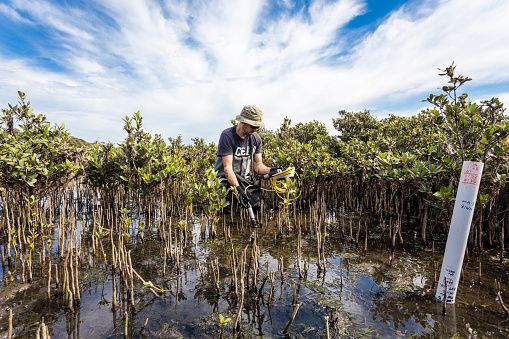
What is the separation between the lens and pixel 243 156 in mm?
6406

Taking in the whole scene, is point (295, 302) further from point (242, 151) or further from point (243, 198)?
point (242, 151)

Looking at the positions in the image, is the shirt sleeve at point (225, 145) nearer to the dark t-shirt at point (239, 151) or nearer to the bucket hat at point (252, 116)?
the dark t-shirt at point (239, 151)

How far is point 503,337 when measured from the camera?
2.73m

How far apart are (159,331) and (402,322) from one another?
8.30 ft

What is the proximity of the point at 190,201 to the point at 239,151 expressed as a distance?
5.31ft

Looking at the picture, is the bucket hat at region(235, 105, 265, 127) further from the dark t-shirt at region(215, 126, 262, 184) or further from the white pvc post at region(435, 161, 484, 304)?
the white pvc post at region(435, 161, 484, 304)

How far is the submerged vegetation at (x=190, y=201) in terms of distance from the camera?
11.8ft

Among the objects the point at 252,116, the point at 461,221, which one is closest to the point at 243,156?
the point at 252,116

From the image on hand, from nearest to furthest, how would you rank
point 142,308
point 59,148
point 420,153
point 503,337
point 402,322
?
point 503,337
point 402,322
point 142,308
point 59,148
point 420,153

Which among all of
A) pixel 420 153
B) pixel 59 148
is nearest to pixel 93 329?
pixel 59 148

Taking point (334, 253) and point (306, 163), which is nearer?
point (334, 253)

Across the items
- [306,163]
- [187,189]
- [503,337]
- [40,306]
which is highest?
[306,163]

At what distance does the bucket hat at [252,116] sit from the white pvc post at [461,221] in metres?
3.54

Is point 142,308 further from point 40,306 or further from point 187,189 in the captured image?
point 187,189
